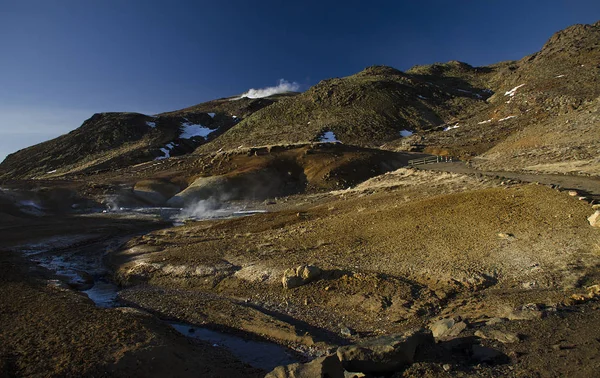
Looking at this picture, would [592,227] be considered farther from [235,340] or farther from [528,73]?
[528,73]

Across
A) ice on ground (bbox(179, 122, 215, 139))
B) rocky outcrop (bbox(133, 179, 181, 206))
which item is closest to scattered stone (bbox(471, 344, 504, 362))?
rocky outcrop (bbox(133, 179, 181, 206))

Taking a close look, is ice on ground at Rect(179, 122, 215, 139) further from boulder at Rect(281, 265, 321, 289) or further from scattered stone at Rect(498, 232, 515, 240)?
scattered stone at Rect(498, 232, 515, 240)

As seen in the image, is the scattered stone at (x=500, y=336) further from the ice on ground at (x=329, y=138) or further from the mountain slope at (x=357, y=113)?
the ice on ground at (x=329, y=138)

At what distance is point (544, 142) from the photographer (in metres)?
31.9

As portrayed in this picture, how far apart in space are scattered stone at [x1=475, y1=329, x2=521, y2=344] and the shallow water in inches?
165

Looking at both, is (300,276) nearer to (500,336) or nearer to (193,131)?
(500,336)

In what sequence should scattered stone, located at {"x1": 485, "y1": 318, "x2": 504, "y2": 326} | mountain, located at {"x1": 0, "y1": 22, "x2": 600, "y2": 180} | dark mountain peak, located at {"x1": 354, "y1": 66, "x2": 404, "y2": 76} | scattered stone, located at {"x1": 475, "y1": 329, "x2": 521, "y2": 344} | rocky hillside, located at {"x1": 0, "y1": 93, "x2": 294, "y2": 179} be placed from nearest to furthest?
scattered stone, located at {"x1": 475, "y1": 329, "x2": 521, "y2": 344}, scattered stone, located at {"x1": 485, "y1": 318, "x2": 504, "y2": 326}, mountain, located at {"x1": 0, "y1": 22, "x2": 600, "y2": 180}, rocky hillside, located at {"x1": 0, "y1": 93, "x2": 294, "y2": 179}, dark mountain peak, located at {"x1": 354, "y1": 66, "x2": 404, "y2": 76}

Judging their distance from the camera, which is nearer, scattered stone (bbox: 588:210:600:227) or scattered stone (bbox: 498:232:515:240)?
scattered stone (bbox: 588:210:600:227)

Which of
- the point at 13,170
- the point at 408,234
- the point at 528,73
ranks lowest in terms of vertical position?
the point at 408,234

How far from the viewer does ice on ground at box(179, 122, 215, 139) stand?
108188 mm

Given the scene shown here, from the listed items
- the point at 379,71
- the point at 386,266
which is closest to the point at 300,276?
the point at 386,266

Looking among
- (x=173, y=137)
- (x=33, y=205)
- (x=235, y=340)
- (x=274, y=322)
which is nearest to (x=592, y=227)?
(x=274, y=322)

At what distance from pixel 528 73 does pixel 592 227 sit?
Result: 91.2 metres

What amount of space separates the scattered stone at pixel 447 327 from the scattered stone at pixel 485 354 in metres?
1.06
